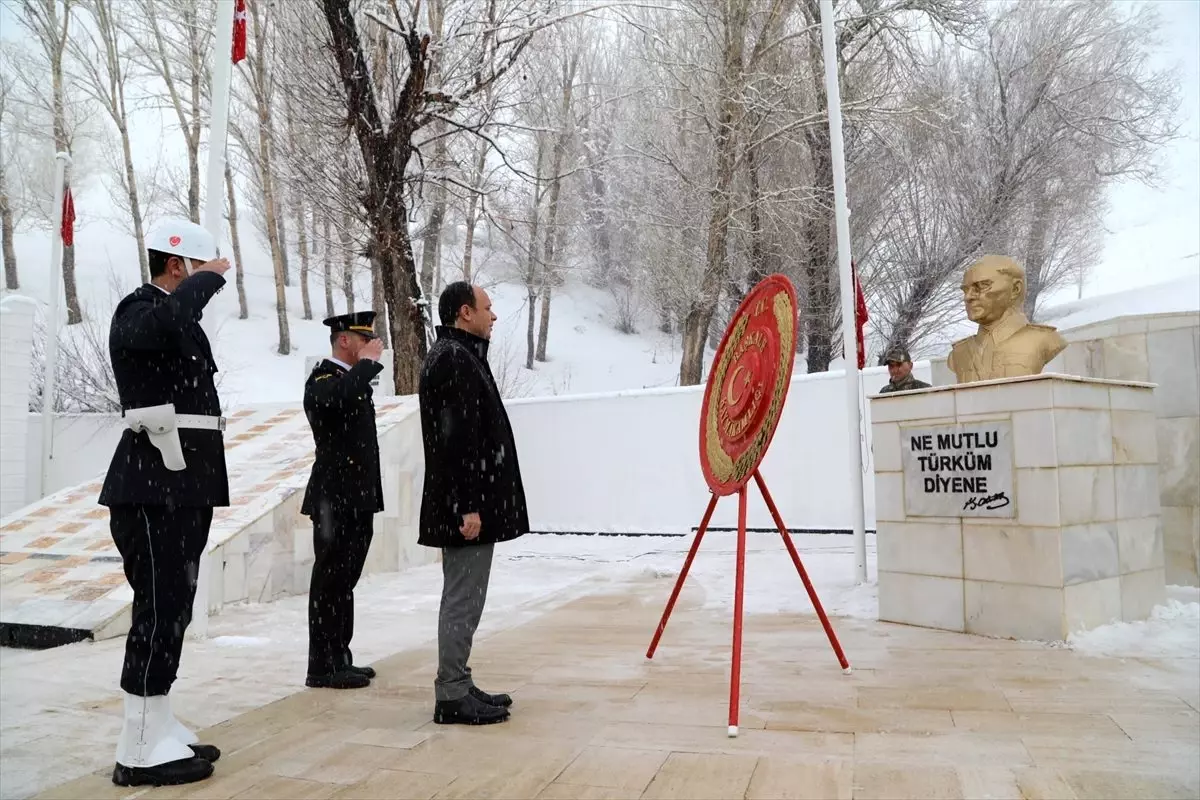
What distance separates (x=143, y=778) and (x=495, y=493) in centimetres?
149

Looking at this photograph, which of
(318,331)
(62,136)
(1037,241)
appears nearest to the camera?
(1037,241)

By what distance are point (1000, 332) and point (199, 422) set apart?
4.31 metres

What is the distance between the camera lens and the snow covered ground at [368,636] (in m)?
3.46

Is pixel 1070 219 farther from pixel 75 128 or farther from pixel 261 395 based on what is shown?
pixel 75 128

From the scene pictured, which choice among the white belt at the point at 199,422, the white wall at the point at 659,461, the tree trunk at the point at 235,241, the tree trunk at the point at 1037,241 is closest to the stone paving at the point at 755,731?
the white belt at the point at 199,422

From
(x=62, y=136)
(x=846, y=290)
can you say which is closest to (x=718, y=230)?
(x=846, y=290)

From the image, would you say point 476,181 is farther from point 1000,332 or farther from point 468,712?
point 468,712

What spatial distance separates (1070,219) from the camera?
21.8 m

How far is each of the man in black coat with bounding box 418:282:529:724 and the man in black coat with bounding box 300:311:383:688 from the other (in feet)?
2.10

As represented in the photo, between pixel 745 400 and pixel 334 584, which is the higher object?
pixel 745 400

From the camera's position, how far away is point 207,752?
9.74ft

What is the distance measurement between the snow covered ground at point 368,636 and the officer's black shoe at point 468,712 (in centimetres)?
96

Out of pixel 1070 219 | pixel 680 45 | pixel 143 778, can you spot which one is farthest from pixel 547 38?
pixel 143 778

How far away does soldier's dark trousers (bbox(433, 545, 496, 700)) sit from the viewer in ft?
11.0
